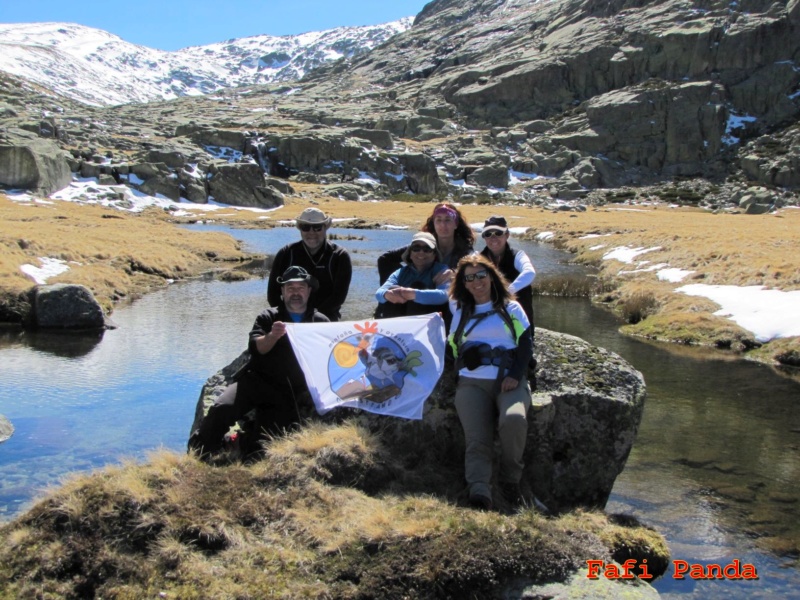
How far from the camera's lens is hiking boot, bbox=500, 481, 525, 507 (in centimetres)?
708

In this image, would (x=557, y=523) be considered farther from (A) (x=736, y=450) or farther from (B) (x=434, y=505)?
(A) (x=736, y=450)

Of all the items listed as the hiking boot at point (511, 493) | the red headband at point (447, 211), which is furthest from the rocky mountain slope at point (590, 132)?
the hiking boot at point (511, 493)

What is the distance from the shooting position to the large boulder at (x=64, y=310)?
69.4 ft

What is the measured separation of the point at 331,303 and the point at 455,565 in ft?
16.7

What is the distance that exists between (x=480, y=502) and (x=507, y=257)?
4036 millimetres

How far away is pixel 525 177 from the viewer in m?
162

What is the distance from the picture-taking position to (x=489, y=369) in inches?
288

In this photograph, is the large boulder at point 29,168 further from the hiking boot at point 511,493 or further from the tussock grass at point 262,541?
the hiking boot at point 511,493

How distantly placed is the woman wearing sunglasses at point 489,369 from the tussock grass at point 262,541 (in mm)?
611

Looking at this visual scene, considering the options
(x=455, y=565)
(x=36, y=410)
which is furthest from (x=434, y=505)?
(x=36, y=410)

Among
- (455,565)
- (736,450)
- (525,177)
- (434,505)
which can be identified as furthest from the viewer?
(525,177)

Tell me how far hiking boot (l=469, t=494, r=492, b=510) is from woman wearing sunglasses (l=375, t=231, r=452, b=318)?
2.60m

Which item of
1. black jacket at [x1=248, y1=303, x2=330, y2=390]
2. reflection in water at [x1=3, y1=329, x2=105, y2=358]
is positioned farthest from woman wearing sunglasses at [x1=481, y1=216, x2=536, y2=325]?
reflection in water at [x1=3, y1=329, x2=105, y2=358]

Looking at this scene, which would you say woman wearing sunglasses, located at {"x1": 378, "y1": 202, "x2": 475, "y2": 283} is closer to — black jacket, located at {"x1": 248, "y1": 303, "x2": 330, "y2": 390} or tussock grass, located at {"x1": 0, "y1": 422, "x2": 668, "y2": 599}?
black jacket, located at {"x1": 248, "y1": 303, "x2": 330, "y2": 390}
